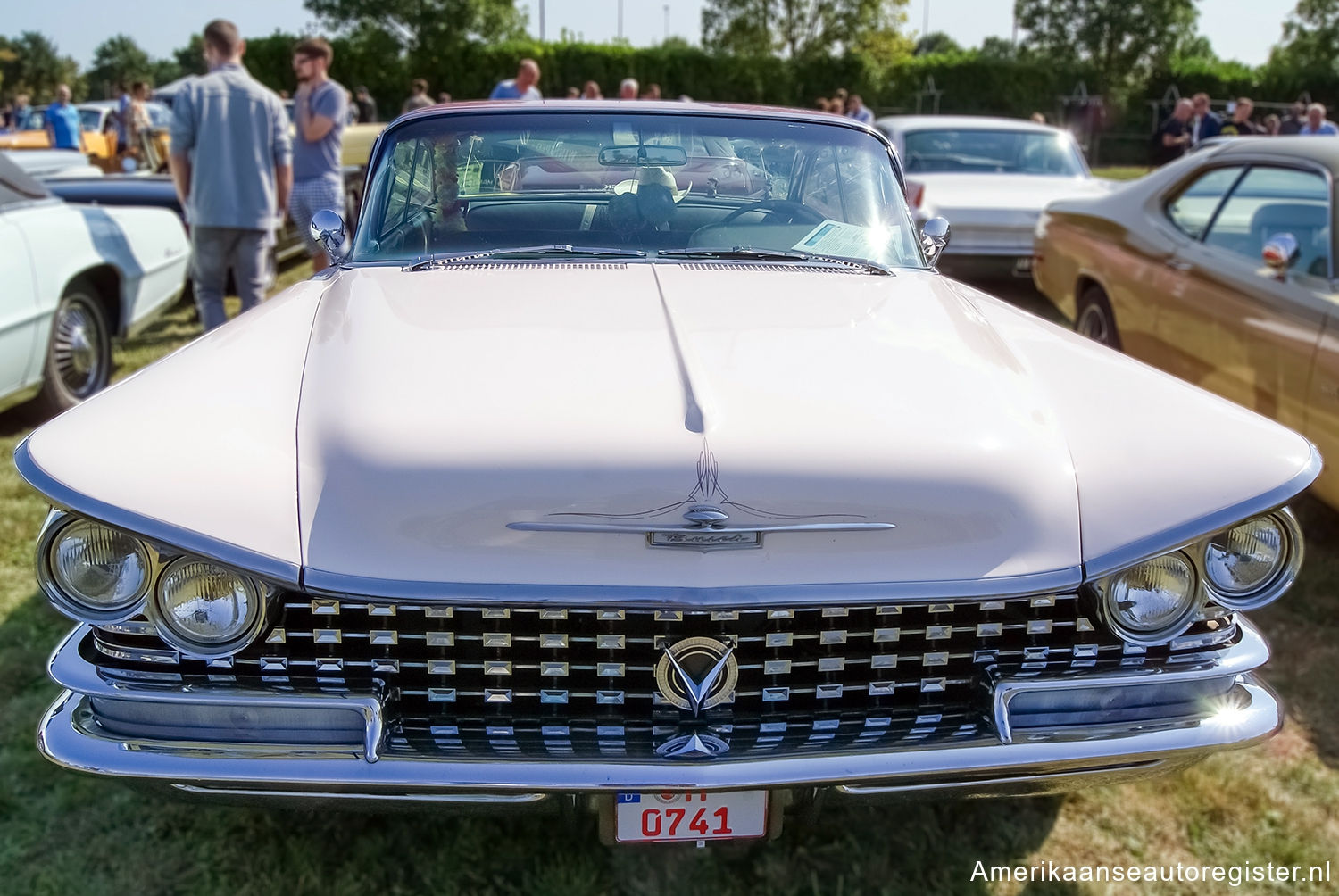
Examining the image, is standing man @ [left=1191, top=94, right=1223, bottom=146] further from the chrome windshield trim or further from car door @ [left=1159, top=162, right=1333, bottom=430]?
the chrome windshield trim

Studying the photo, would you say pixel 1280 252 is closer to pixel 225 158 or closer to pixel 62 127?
pixel 225 158

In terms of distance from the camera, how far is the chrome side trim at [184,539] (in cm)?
170

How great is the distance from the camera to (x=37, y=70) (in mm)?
62719

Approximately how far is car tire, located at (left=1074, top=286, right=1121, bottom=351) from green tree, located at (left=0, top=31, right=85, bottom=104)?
6135cm

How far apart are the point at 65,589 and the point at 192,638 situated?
0.24 metres

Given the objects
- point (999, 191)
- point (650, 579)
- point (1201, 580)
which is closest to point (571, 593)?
point (650, 579)

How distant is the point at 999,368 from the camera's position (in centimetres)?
222

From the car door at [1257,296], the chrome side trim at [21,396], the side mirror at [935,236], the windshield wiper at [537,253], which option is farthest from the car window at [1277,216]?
the chrome side trim at [21,396]

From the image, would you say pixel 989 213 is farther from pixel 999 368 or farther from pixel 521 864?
pixel 521 864

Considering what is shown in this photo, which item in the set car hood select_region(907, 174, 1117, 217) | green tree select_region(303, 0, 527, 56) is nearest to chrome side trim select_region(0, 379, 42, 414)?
car hood select_region(907, 174, 1117, 217)

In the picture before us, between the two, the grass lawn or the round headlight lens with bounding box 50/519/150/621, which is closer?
the round headlight lens with bounding box 50/519/150/621

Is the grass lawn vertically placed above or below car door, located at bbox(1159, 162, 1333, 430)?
below

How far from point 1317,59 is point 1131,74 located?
711 cm

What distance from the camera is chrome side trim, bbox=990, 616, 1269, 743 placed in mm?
1858
